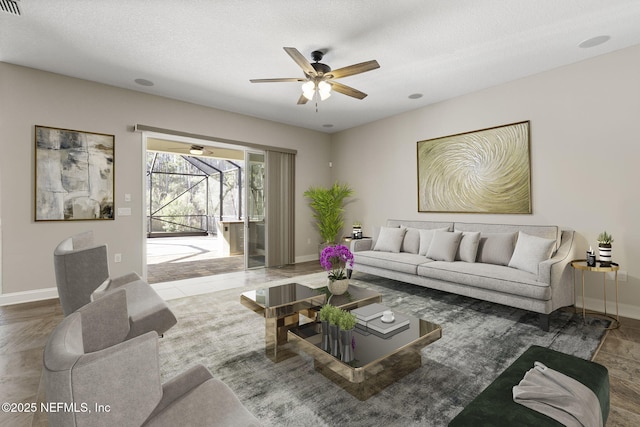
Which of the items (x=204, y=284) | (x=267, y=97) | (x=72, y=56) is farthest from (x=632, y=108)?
(x=72, y=56)

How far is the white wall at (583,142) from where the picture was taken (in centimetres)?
331

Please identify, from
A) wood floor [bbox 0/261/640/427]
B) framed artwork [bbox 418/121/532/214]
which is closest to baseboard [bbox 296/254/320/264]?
framed artwork [bbox 418/121/532/214]

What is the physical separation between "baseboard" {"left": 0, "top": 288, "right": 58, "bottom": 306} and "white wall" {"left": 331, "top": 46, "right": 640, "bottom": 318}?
5.78 m

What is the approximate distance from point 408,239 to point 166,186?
10751 millimetres

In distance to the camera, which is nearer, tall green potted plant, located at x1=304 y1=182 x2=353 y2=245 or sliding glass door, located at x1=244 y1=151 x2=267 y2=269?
sliding glass door, located at x1=244 y1=151 x2=267 y2=269

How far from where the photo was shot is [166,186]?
12258mm

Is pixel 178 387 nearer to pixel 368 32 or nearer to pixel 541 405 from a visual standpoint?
pixel 541 405

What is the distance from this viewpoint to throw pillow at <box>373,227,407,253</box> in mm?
4887

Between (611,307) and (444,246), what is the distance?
1.86 meters

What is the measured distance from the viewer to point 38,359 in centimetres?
238

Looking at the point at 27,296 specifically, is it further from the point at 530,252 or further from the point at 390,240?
the point at 530,252

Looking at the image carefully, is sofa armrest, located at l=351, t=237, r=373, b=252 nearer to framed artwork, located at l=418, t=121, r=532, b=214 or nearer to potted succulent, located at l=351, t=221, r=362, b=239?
potted succulent, located at l=351, t=221, r=362, b=239

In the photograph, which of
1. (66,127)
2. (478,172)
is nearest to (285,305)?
(478,172)

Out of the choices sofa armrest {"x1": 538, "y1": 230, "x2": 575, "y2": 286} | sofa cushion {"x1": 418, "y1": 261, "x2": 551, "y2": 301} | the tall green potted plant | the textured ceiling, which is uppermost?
the textured ceiling
